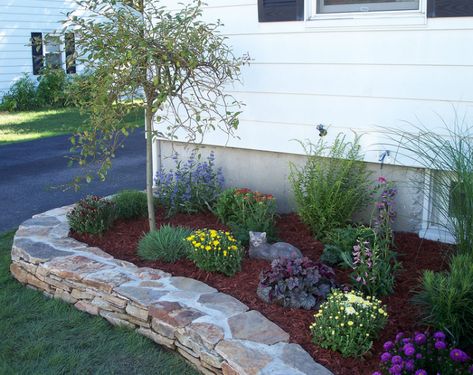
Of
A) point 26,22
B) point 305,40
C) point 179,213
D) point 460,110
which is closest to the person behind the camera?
point 460,110

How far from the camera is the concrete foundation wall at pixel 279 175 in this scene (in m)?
4.88

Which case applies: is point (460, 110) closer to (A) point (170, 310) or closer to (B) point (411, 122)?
(B) point (411, 122)

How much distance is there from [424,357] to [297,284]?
94cm

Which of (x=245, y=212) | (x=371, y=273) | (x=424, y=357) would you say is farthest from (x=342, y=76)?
(x=424, y=357)

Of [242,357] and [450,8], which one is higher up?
[450,8]

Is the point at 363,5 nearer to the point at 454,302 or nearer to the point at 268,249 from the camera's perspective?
the point at 268,249

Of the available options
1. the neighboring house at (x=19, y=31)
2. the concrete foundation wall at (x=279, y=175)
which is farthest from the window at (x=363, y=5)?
the neighboring house at (x=19, y=31)

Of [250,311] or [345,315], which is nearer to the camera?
[345,315]

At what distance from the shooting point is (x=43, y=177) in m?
8.81

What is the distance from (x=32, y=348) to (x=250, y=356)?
1.47m

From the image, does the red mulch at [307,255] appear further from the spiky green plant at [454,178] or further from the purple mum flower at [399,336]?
the spiky green plant at [454,178]

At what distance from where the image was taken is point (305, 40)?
16.9ft

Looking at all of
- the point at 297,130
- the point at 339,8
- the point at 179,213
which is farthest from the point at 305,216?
the point at 339,8

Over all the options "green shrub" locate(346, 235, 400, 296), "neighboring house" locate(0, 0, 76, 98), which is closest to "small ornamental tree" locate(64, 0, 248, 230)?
"green shrub" locate(346, 235, 400, 296)
